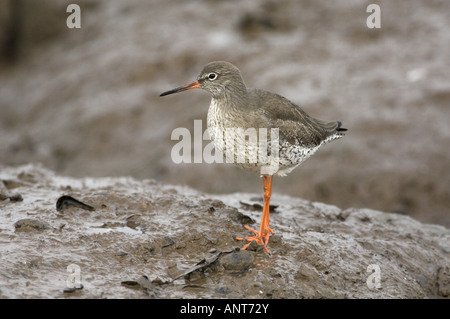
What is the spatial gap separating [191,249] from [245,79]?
25.1 feet

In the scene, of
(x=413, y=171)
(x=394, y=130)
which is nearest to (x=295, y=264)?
(x=413, y=171)

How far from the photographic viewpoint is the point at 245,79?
12922 mm

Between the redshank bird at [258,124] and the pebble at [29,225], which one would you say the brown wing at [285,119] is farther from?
the pebble at [29,225]

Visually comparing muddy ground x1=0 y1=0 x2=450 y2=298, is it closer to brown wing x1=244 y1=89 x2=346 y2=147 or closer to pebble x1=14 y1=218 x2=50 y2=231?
pebble x1=14 y1=218 x2=50 y2=231

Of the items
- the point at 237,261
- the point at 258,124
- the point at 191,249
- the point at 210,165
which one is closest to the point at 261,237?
the point at 237,261

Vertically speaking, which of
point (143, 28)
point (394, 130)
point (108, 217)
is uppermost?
point (143, 28)

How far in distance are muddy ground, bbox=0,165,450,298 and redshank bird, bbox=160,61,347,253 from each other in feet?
1.75

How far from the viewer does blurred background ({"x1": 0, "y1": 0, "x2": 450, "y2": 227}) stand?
10.9 meters

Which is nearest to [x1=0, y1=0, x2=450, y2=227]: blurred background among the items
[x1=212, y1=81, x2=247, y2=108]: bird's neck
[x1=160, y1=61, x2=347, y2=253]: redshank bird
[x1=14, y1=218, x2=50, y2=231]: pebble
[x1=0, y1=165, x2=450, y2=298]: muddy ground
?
[x1=0, y1=165, x2=450, y2=298]: muddy ground

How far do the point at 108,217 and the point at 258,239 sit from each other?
6.27 feet

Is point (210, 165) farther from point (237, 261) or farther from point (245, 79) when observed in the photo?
point (237, 261)

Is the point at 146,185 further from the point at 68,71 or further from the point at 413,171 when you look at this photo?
the point at 68,71

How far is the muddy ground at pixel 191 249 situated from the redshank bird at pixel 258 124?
0.53m

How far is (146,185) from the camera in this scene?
8.16 m
